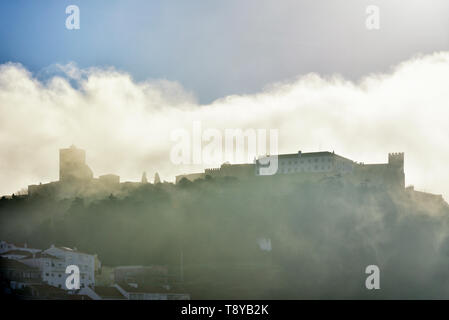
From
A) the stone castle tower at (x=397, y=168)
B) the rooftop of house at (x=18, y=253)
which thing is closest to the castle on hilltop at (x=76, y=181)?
the rooftop of house at (x=18, y=253)

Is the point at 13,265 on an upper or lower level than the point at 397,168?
lower

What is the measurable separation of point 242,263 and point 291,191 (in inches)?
573

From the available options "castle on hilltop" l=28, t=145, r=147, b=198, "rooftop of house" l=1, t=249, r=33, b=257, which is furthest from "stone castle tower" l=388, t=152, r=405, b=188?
"rooftop of house" l=1, t=249, r=33, b=257

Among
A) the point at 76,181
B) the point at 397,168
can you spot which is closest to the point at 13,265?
the point at 76,181

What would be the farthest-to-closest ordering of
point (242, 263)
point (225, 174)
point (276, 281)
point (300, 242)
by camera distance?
point (225, 174) < point (300, 242) < point (242, 263) < point (276, 281)

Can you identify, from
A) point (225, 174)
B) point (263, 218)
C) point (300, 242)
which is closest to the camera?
point (300, 242)

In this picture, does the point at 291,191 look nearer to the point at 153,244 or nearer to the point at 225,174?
the point at 225,174

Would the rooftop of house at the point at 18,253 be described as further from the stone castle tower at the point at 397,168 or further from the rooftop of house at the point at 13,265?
the stone castle tower at the point at 397,168

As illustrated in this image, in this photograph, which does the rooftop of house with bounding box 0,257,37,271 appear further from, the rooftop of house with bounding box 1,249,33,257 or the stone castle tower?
the stone castle tower

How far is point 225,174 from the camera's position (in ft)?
Result: 230

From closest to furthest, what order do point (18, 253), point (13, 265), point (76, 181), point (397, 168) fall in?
point (13, 265) < point (18, 253) < point (397, 168) < point (76, 181)

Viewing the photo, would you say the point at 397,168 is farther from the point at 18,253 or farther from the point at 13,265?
Answer: the point at 13,265
